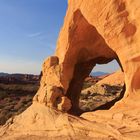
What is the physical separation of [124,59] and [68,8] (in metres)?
3.69

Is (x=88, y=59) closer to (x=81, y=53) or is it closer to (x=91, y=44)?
(x=81, y=53)

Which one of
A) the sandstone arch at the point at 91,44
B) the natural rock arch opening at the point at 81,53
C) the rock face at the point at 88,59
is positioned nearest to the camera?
the rock face at the point at 88,59

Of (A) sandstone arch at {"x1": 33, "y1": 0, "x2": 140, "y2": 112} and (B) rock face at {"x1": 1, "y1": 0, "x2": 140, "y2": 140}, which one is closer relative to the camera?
(B) rock face at {"x1": 1, "y1": 0, "x2": 140, "y2": 140}

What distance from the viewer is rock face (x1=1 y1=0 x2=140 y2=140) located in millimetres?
9836

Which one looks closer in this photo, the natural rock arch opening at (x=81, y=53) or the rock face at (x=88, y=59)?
the rock face at (x=88, y=59)

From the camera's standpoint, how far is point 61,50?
13289 millimetres

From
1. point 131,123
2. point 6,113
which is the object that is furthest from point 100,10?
point 6,113

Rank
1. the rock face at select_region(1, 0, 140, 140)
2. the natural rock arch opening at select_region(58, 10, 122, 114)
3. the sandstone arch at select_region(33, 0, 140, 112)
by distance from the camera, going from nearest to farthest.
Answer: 1. the rock face at select_region(1, 0, 140, 140)
2. the sandstone arch at select_region(33, 0, 140, 112)
3. the natural rock arch opening at select_region(58, 10, 122, 114)

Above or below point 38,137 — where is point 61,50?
above

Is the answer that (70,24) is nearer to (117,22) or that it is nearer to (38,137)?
(117,22)

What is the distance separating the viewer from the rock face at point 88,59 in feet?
32.3

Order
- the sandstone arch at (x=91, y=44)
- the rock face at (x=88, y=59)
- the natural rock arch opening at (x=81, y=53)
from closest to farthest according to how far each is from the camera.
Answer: the rock face at (x=88, y=59), the sandstone arch at (x=91, y=44), the natural rock arch opening at (x=81, y=53)

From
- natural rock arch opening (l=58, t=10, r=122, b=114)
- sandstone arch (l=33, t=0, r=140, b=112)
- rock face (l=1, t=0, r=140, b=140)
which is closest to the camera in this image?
rock face (l=1, t=0, r=140, b=140)

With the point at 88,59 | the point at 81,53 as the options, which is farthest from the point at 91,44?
the point at 88,59
